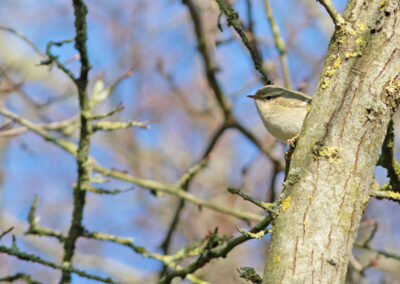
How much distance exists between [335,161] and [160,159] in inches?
257

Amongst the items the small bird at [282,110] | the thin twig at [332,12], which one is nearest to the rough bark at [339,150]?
the thin twig at [332,12]

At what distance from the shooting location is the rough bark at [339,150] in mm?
1765

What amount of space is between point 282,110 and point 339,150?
72.6 inches

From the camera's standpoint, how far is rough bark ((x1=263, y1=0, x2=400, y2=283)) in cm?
176

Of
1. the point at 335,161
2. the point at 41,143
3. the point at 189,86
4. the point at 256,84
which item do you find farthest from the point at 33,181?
the point at 335,161

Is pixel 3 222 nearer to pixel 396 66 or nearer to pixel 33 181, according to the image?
pixel 33 181

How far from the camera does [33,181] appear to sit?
9961mm

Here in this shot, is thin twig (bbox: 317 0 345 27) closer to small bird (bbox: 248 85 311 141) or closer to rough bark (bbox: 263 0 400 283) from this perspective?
rough bark (bbox: 263 0 400 283)

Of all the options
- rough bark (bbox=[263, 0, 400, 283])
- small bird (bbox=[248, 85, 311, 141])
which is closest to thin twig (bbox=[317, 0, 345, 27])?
rough bark (bbox=[263, 0, 400, 283])

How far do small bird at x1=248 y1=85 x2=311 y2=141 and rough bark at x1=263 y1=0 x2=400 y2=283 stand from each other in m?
1.48

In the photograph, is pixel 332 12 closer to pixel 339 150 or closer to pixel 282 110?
pixel 339 150

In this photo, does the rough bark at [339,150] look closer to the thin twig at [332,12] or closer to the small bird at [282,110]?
the thin twig at [332,12]

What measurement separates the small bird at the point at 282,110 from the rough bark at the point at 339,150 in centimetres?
148

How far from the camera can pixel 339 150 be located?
185cm
